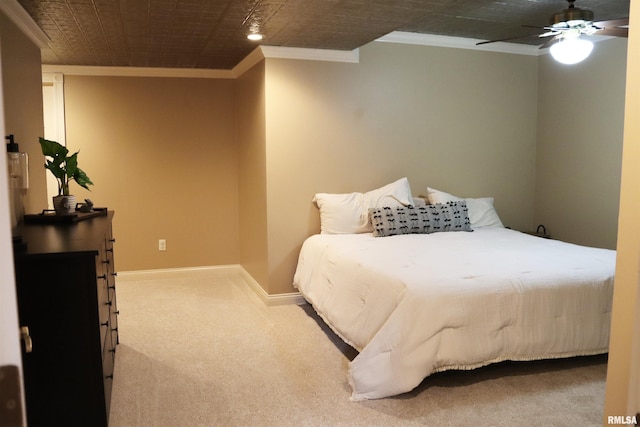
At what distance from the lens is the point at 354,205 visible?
14.6ft

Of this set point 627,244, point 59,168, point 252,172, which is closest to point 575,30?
point 627,244

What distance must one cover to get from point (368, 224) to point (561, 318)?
1.79m

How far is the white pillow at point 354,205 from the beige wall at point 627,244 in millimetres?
3258

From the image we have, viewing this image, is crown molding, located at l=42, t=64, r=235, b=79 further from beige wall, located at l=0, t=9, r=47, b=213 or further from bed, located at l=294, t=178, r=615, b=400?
bed, located at l=294, t=178, r=615, b=400

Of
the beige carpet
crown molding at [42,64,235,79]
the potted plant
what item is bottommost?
the beige carpet

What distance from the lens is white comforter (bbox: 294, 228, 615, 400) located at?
273 cm

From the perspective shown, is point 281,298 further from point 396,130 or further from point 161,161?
point 161,161

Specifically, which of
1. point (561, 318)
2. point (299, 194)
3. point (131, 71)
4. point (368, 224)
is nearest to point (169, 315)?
point (299, 194)

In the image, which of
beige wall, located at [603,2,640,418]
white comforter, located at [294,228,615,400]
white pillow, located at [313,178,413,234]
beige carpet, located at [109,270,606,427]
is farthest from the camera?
white pillow, located at [313,178,413,234]

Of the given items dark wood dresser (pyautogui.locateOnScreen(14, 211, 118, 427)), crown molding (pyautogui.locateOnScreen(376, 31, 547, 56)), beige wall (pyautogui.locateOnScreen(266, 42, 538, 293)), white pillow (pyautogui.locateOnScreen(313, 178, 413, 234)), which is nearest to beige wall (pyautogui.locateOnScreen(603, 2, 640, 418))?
dark wood dresser (pyautogui.locateOnScreen(14, 211, 118, 427))

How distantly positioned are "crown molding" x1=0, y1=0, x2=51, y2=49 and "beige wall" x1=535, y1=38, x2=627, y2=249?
436cm

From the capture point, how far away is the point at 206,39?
13.4 ft

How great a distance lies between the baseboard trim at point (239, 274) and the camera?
4.53 metres

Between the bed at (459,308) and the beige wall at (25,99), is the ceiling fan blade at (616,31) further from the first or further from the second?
the beige wall at (25,99)
